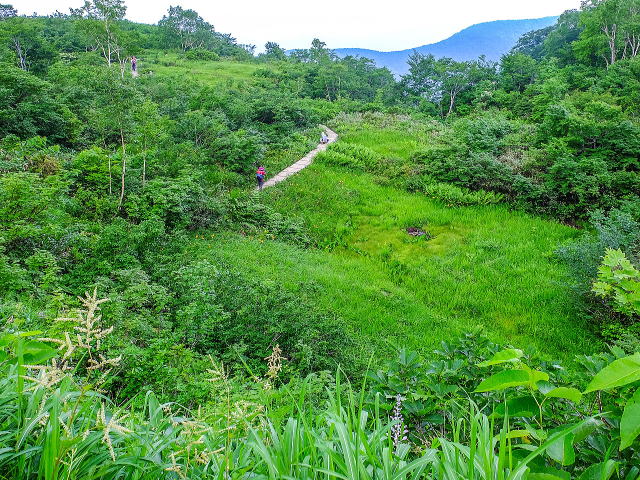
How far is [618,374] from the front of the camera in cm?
104

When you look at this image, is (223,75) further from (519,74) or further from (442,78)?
(519,74)

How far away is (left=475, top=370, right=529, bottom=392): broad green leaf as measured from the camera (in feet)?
4.11

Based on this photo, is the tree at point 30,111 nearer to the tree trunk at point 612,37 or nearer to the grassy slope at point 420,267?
the grassy slope at point 420,267

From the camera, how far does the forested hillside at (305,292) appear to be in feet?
4.70

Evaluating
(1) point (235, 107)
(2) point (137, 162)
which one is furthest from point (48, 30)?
(2) point (137, 162)

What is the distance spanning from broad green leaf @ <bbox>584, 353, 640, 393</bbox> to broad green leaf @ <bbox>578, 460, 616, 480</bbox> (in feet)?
1.26

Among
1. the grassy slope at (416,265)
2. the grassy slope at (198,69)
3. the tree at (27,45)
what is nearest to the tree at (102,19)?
the tree at (27,45)

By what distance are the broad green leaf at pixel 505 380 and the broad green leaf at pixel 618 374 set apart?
0.78ft

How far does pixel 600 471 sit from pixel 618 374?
0.49 meters

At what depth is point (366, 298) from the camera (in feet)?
28.3

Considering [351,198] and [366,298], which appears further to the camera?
[351,198]

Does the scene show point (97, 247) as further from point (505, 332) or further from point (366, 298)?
point (505, 332)

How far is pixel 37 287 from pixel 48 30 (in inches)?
1929

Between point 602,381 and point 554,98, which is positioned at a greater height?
point 554,98
